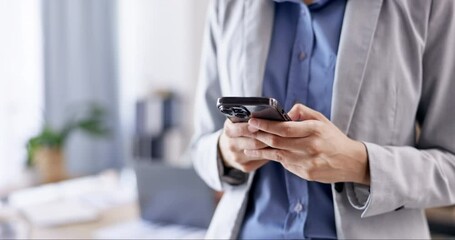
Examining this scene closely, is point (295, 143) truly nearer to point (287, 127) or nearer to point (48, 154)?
point (287, 127)

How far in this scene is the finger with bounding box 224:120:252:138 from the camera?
0.66 meters

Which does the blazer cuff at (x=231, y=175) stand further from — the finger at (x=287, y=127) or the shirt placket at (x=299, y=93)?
the finger at (x=287, y=127)

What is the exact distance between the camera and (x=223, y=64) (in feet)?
2.76

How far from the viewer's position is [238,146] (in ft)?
Result: 2.36

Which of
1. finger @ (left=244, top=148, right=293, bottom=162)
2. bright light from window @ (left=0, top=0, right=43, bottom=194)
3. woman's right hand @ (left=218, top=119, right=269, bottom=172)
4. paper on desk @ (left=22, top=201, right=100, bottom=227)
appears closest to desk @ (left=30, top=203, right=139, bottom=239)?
paper on desk @ (left=22, top=201, right=100, bottom=227)

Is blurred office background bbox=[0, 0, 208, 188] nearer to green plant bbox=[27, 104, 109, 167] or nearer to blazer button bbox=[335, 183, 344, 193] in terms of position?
green plant bbox=[27, 104, 109, 167]

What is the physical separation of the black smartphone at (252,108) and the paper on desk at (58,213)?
3.01 feet

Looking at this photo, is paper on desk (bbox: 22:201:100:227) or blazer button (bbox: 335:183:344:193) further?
paper on desk (bbox: 22:201:100:227)

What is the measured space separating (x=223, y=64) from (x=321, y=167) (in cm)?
28

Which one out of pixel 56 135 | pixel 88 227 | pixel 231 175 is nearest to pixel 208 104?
pixel 231 175

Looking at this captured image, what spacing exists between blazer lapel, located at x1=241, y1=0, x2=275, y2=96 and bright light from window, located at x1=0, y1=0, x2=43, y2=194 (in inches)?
66.1

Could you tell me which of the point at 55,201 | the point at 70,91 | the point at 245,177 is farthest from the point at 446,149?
the point at 70,91

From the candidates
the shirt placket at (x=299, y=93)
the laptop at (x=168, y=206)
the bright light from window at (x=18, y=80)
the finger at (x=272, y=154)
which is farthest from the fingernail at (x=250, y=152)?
the bright light from window at (x=18, y=80)

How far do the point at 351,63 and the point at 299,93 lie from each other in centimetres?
10
